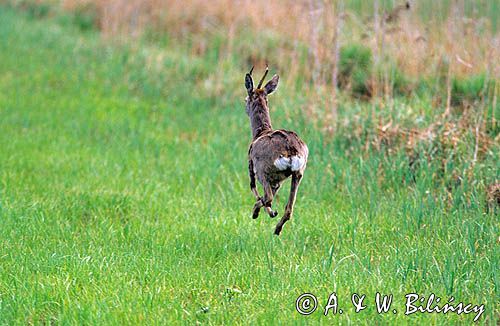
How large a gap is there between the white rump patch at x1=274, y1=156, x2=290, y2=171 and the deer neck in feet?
1.93

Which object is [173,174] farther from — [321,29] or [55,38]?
[55,38]

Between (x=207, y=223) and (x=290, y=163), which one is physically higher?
(x=290, y=163)

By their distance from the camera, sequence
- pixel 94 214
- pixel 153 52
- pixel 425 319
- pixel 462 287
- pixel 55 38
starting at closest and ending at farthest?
pixel 425 319
pixel 462 287
pixel 94 214
pixel 153 52
pixel 55 38

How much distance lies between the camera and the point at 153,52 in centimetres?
1194

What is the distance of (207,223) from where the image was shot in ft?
19.4

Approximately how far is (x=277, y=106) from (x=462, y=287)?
182 inches

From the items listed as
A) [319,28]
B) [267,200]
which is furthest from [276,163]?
[319,28]

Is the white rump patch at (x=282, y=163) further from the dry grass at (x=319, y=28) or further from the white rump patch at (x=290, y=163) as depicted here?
the dry grass at (x=319, y=28)

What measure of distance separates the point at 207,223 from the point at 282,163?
5.77 feet

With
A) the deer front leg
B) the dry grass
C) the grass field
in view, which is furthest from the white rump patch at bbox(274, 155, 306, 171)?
the dry grass

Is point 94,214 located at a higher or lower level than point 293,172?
lower

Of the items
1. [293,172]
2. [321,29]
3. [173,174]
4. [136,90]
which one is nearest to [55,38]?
[136,90]

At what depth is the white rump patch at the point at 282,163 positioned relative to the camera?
4.29 m

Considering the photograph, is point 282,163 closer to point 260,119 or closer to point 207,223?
point 260,119
